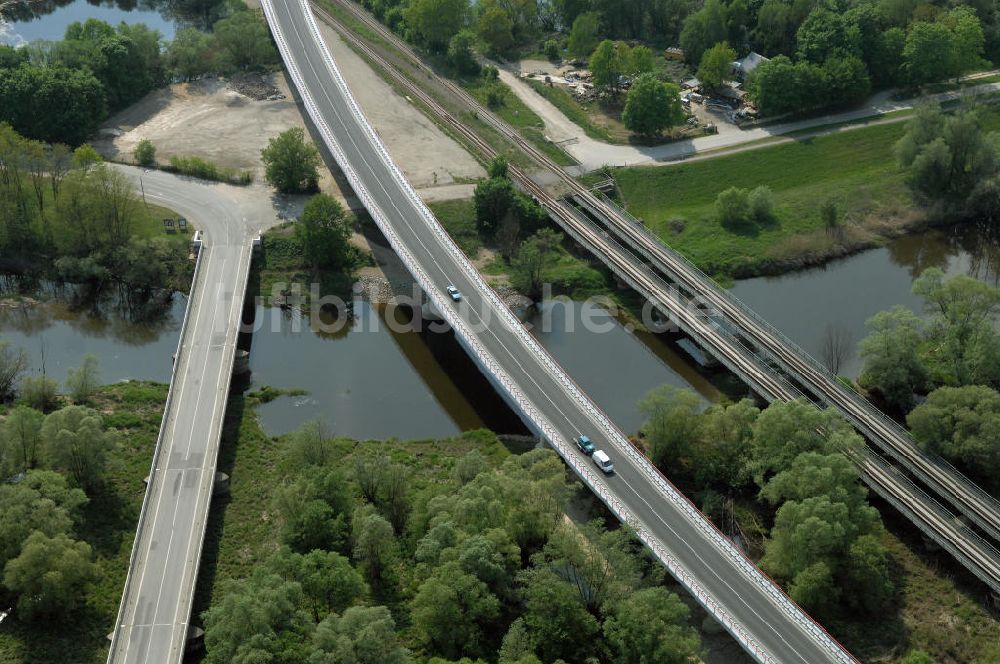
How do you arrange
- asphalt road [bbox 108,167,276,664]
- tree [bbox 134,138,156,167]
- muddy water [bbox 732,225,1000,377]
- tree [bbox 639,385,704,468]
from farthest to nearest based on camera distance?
tree [bbox 134,138,156,167] → muddy water [bbox 732,225,1000,377] → tree [bbox 639,385,704,468] → asphalt road [bbox 108,167,276,664]

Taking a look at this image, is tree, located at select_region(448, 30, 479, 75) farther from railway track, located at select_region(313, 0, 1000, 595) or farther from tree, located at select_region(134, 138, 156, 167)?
tree, located at select_region(134, 138, 156, 167)

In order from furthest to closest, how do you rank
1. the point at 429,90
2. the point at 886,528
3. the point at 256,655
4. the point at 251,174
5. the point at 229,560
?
the point at 429,90
the point at 251,174
the point at 886,528
the point at 229,560
the point at 256,655

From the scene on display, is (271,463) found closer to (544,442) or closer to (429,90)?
(544,442)

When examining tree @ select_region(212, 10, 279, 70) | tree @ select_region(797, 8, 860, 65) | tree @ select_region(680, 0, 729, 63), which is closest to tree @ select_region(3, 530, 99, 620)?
tree @ select_region(212, 10, 279, 70)

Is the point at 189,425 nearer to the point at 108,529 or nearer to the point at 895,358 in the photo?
the point at 108,529

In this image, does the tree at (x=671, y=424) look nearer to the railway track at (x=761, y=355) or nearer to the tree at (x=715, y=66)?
the railway track at (x=761, y=355)

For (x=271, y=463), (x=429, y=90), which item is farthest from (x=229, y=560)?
(x=429, y=90)

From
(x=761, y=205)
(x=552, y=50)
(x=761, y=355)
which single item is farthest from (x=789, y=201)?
(x=552, y=50)
